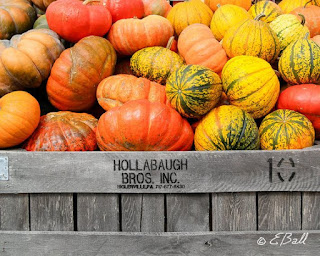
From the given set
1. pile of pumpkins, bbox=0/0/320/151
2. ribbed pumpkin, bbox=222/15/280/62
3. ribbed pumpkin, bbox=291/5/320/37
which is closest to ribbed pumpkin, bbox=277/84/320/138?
pile of pumpkins, bbox=0/0/320/151

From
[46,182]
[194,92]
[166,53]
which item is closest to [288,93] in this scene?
[194,92]

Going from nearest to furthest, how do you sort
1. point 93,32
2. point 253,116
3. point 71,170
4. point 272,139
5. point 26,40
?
point 71,170, point 272,139, point 253,116, point 26,40, point 93,32

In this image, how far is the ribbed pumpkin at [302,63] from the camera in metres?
2.47

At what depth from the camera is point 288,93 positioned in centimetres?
248

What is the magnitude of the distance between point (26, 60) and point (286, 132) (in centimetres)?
171

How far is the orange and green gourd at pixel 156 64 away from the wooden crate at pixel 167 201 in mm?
906

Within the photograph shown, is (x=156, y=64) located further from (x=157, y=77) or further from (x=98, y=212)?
(x=98, y=212)

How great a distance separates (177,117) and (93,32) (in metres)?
1.09

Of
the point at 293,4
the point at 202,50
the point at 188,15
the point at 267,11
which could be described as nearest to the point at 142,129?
the point at 202,50

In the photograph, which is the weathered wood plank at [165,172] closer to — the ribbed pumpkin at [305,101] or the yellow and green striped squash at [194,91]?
the yellow and green striped squash at [194,91]

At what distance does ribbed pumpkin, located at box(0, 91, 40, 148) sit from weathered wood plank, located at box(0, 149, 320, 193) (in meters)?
0.25

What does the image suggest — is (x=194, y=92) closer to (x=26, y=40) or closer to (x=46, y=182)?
(x=46, y=182)

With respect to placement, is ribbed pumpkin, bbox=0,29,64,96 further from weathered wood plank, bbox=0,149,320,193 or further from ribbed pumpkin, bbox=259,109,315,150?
ribbed pumpkin, bbox=259,109,315,150

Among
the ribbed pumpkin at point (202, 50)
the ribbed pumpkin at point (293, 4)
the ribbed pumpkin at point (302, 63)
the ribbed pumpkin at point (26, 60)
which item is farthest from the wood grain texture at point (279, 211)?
the ribbed pumpkin at point (293, 4)
